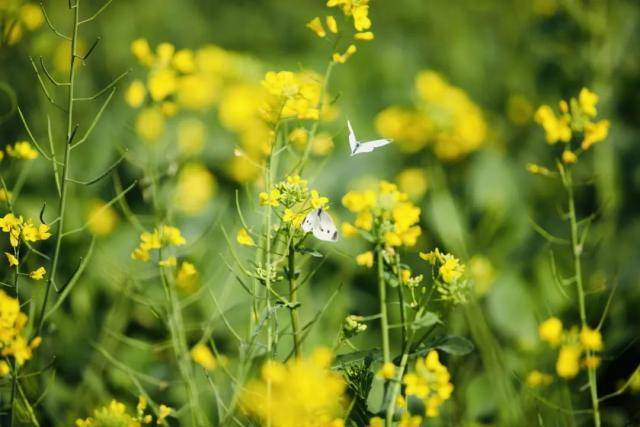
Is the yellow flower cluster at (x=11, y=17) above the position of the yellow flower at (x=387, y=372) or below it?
above

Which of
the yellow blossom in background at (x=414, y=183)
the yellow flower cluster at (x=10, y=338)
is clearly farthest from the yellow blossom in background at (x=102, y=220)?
the yellow flower cluster at (x=10, y=338)

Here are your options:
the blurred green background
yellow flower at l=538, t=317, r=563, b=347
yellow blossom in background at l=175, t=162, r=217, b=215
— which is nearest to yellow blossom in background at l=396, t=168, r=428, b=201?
the blurred green background

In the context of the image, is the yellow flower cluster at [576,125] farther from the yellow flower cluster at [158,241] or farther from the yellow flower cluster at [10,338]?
the yellow flower cluster at [10,338]

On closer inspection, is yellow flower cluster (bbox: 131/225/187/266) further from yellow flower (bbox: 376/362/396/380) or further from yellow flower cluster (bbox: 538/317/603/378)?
yellow flower cluster (bbox: 538/317/603/378)

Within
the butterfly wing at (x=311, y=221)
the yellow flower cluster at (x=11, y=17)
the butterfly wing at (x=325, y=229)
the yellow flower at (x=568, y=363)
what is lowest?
the yellow flower at (x=568, y=363)

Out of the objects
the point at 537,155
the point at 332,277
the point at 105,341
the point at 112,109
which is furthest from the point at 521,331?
the point at 112,109

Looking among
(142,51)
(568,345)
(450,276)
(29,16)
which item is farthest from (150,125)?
(568,345)
